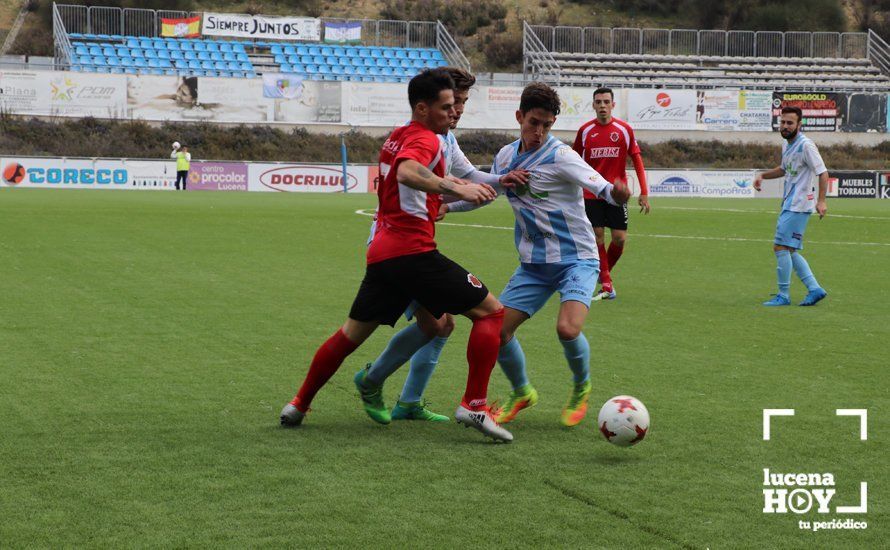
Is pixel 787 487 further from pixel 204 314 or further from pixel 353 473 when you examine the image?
pixel 204 314

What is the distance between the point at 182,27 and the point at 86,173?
1831 cm

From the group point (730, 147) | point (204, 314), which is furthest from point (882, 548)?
point (730, 147)

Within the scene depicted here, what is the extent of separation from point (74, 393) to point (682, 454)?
3.53 meters

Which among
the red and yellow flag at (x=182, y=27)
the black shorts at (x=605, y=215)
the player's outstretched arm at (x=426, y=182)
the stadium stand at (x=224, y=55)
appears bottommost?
the black shorts at (x=605, y=215)

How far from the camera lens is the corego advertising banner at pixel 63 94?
46062 mm

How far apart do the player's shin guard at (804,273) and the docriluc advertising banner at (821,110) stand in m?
43.3

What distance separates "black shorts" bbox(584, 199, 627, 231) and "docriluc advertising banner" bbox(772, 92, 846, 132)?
4319 centimetres

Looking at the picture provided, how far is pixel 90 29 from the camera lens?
52625mm

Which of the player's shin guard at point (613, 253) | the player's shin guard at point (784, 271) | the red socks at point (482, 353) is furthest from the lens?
the player's shin guard at point (613, 253)

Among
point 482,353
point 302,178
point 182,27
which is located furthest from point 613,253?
point 182,27

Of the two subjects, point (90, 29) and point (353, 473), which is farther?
point (90, 29)

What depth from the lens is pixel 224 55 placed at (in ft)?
173

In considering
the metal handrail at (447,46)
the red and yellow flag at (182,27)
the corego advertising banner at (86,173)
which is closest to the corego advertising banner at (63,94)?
the red and yellow flag at (182,27)

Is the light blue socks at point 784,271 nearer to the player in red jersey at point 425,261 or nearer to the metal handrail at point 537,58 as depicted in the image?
the player in red jersey at point 425,261
